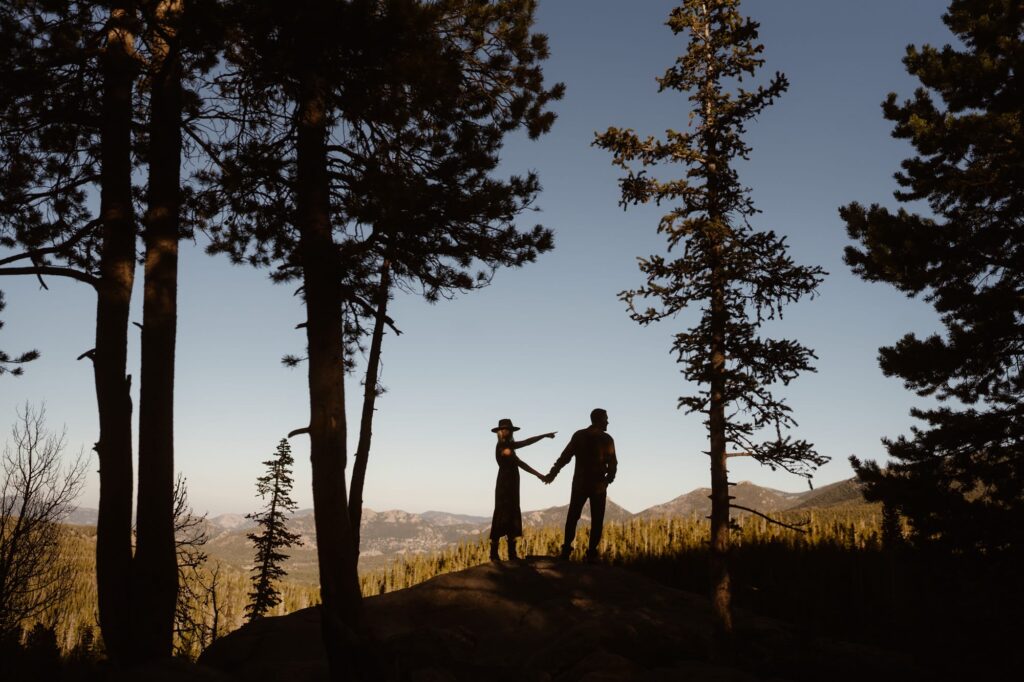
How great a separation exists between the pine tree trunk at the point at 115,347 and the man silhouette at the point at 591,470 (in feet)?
23.1

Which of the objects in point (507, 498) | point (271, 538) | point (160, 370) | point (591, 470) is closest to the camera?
point (160, 370)

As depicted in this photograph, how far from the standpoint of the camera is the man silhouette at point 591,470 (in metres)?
12.0

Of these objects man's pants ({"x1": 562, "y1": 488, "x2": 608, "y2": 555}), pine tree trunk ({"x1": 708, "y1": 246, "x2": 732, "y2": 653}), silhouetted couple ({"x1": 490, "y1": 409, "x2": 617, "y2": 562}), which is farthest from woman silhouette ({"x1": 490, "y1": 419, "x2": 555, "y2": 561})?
pine tree trunk ({"x1": 708, "y1": 246, "x2": 732, "y2": 653})

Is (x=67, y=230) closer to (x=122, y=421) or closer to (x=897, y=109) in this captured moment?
(x=122, y=421)

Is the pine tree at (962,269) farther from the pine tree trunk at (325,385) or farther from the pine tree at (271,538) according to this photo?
the pine tree at (271,538)

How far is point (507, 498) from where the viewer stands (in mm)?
12602

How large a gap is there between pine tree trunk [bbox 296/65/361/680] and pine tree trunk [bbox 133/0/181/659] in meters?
2.01

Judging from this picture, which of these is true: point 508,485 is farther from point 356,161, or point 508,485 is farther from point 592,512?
point 356,161

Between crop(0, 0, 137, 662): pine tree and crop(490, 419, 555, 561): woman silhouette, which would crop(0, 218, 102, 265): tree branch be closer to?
crop(0, 0, 137, 662): pine tree

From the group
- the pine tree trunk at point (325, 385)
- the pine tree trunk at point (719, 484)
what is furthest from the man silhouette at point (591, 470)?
the pine tree trunk at point (325, 385)

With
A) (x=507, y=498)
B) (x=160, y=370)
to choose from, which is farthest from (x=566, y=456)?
(x=160, y=370)

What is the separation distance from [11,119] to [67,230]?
2539 millimetres

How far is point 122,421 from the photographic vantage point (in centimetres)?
895

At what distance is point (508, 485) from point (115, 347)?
23.3 ft
